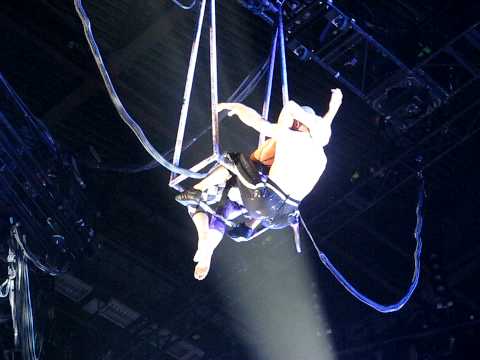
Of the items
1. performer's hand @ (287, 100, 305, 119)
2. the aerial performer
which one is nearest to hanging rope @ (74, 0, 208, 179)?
the aerial performer

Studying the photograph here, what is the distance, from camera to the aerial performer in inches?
226

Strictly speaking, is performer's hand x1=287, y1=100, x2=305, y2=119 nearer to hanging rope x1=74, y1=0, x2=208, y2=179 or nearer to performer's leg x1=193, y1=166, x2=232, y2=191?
performer's leg x1=193, y1=166, x2=232, y2=191

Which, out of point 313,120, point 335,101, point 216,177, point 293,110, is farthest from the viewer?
point 216,177

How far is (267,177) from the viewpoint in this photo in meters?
5.79

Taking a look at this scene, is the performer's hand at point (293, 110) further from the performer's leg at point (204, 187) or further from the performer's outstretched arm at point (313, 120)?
the performer's leg at point (204, 187)

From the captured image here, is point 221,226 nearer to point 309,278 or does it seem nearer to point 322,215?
point 322,215

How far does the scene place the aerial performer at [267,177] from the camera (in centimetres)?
573

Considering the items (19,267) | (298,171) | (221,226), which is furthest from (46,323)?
(298,171)

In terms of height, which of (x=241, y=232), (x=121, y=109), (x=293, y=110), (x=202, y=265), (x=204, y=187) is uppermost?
(x=293, y=110)

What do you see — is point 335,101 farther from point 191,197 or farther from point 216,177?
point 191,197

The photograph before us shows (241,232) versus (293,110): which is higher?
(293,110)

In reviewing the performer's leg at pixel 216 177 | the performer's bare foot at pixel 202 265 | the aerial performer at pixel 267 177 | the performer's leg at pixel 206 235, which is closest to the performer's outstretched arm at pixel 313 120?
the aerial performer at pixel 267 177

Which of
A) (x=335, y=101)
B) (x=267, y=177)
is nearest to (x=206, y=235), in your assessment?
(x=267, y=177)

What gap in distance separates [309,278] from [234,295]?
96 cm
